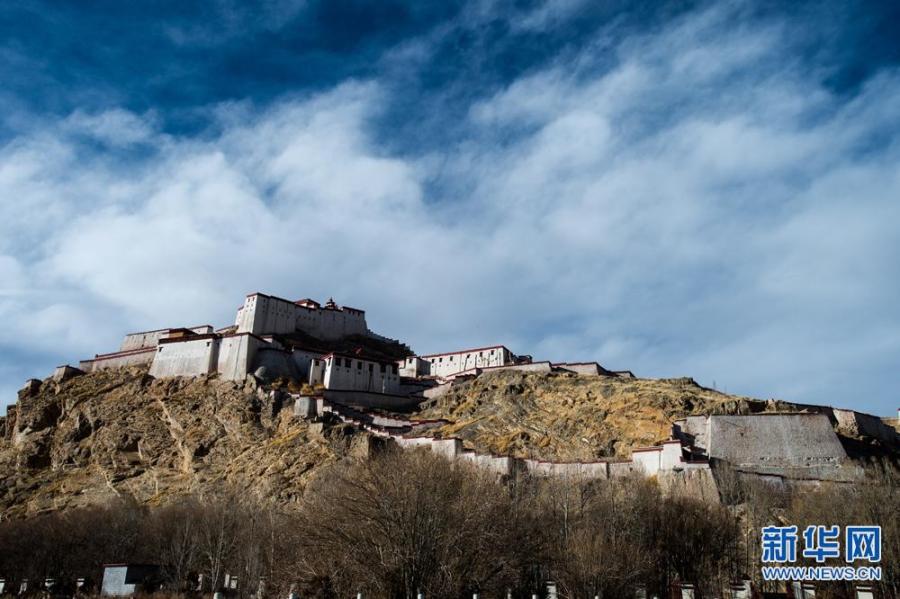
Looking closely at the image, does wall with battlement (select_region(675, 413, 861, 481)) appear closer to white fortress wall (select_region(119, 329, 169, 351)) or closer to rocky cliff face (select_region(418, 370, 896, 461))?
rocky cliff face (select_region(418, 370, 896, 461))

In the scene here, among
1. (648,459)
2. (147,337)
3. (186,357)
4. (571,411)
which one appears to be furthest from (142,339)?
(648,459)

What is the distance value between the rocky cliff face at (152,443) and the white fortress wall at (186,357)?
1388 mm

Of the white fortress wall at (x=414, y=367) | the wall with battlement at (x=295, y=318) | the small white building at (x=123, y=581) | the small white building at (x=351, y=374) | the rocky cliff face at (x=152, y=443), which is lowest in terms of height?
the small white building at (x=123, y=581)

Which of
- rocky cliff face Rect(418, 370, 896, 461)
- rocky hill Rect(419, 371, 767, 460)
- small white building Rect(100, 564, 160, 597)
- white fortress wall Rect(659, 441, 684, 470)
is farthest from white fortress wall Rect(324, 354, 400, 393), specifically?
small white building Rect(100, 564, 160, 597)

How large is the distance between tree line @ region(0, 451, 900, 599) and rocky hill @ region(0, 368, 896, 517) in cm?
492

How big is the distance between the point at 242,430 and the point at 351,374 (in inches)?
516

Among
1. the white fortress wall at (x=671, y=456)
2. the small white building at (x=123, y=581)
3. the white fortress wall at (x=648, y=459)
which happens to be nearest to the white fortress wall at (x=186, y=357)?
the white fortress wall at (x=648, y=459)

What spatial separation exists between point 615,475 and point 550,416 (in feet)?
37.6

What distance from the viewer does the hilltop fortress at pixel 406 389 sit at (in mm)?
40656

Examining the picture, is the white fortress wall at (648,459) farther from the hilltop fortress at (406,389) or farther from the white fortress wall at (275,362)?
the white fortress wall at (275,362)

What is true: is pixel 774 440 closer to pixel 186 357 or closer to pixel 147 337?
pixel 186 357

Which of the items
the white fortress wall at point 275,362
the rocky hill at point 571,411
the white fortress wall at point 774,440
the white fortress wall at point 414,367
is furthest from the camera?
the white fortress wall at point 414,367

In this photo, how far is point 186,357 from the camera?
63.8m

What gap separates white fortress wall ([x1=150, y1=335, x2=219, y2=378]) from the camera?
62812 mm
